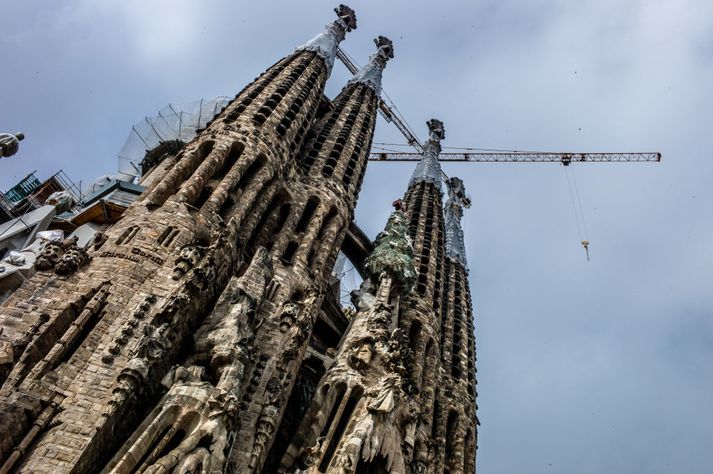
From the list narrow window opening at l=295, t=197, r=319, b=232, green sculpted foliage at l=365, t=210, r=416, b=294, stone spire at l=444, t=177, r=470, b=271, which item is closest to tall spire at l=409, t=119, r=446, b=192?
stone spire at l=444, t=177, r=470, b=271

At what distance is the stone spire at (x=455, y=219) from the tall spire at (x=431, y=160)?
3382mm

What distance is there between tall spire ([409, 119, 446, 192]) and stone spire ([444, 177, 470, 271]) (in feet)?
11.1

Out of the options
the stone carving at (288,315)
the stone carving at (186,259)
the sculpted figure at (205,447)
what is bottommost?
the sculpted figure at (205,447)

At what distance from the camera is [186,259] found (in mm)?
16953

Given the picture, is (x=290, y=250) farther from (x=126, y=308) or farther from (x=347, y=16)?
(x=347, y=16)

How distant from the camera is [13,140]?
19906 mm

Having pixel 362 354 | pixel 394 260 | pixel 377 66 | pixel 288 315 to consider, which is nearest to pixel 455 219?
pixel 377 66

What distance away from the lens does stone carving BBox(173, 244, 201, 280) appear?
16.7 metres

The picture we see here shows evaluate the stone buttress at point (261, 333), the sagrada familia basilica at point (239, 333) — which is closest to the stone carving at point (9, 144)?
the sagrada familia basilica at point (239, 333)

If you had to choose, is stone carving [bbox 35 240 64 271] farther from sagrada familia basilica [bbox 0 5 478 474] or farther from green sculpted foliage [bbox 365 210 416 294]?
green sculpted foliage [bbox 365 210 416 294]

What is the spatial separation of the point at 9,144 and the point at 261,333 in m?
9.11

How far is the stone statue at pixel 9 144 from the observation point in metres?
19.7

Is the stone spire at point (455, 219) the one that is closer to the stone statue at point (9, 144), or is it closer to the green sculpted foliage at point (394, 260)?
the green sculpted foliage at point (394, 260)

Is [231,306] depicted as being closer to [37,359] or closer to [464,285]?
[37,359]
